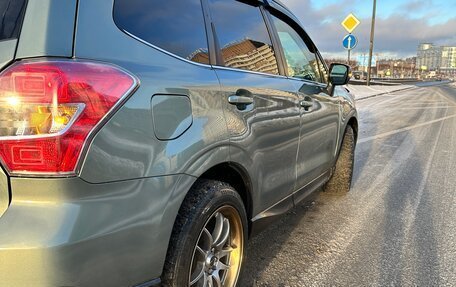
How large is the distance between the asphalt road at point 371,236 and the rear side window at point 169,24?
1.42 meters

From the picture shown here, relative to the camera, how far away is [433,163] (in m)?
6.38

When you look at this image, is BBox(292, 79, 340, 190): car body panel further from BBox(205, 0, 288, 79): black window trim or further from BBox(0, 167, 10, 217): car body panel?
BBox(0, 167, 10, 217): car body panel

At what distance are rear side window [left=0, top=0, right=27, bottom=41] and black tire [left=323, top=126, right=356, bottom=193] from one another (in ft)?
12.1

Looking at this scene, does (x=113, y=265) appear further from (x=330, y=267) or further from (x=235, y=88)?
(x=330, y=267)

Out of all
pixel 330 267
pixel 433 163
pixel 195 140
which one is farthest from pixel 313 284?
pixel 433 163

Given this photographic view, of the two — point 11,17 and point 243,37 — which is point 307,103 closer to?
point 243,37

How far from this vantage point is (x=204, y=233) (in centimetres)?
216

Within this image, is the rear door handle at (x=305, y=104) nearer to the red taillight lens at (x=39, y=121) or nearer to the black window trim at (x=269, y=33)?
the black window trim at (x=269, y=33)

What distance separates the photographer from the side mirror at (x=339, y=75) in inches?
157

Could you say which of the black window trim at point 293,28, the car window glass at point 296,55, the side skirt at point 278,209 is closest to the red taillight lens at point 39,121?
the side skirt at point 278,209

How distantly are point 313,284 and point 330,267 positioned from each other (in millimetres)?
299

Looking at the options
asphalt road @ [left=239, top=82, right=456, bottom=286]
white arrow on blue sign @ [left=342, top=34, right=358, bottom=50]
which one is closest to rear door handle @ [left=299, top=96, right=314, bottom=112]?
asphalt road @ [left=239, top=82, right=456, bottom=286]

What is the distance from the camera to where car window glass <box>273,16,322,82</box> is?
332cm

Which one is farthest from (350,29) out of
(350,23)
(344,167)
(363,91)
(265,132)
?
(265,132)
